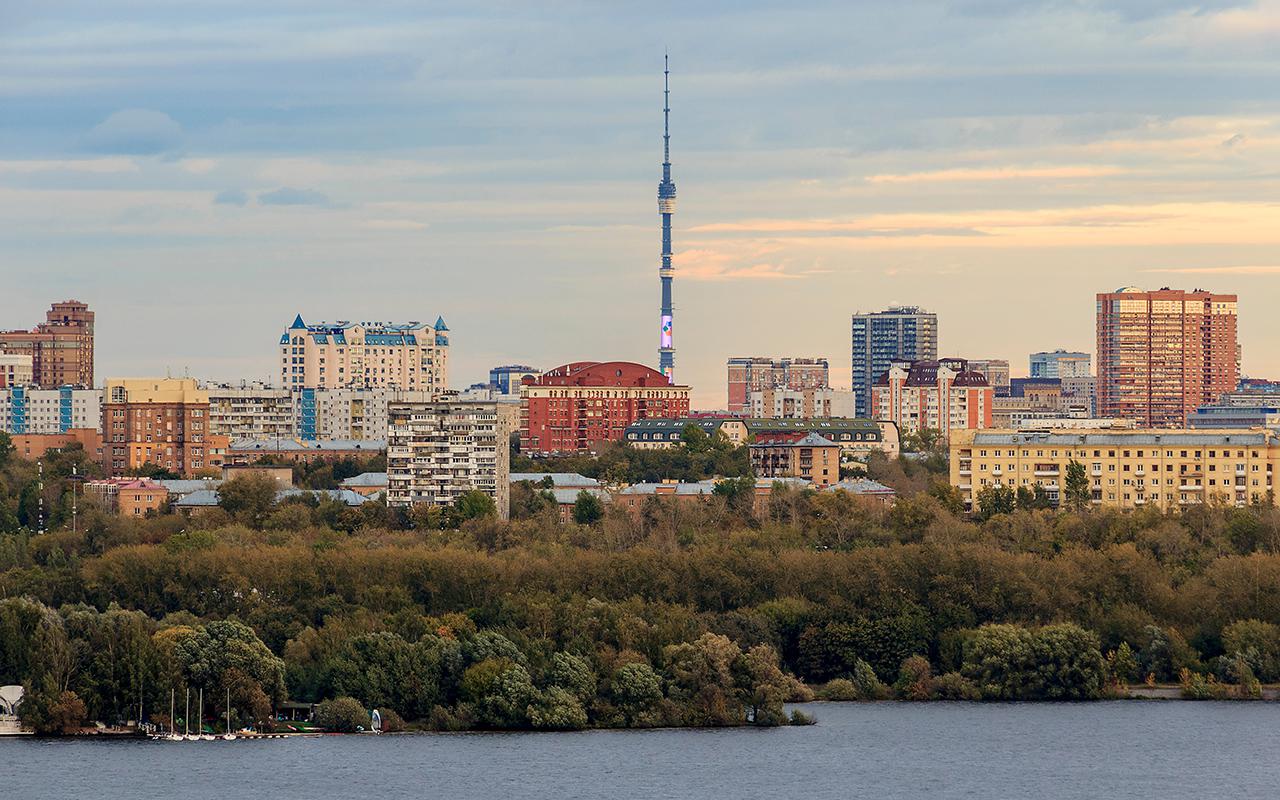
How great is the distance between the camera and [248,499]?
65625 millimetres

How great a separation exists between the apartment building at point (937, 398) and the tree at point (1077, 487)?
47583 millimetres

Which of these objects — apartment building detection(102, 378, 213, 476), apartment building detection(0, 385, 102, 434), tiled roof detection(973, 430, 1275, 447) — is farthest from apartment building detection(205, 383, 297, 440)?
tiled roof detection(973, 430, 1275, 447)

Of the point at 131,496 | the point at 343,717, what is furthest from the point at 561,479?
the point at 343,717

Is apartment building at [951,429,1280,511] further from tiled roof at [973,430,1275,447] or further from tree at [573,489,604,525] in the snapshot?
tree at [573,489,604,525]

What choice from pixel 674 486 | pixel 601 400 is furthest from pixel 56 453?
pixel 601 400

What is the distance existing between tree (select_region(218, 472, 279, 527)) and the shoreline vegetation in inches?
206

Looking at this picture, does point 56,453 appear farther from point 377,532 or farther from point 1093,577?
point 1093,577

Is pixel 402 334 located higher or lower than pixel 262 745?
higher

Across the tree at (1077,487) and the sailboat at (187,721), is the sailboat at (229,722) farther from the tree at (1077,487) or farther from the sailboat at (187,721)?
the tree at (1077,487)

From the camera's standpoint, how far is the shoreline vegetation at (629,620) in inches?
1631

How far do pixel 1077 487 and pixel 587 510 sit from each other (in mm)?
12172

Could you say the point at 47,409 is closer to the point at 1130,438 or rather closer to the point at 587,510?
the point at 587,510

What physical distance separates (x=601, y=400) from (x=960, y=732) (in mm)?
71003

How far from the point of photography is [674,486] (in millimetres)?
76250
